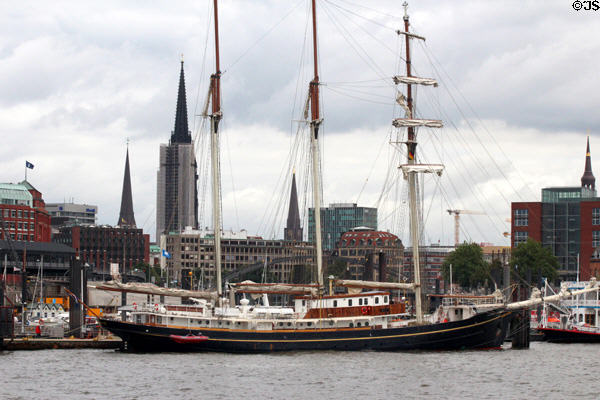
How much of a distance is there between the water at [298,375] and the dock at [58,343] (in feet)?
9.65

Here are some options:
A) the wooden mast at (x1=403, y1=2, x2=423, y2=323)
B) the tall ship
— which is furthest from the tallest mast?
the tall ship

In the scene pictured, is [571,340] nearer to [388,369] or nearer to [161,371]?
[388,369]

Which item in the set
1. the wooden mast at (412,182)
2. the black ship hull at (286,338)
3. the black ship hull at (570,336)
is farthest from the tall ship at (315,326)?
the black ship hull at (570,336)

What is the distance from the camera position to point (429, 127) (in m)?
113

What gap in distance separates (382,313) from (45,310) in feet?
190

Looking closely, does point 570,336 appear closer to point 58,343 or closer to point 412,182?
point 412,182

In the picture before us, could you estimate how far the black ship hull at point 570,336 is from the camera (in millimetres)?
125688

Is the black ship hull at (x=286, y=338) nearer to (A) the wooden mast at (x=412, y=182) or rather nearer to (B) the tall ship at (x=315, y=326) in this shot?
(B) the tall ship at (x=315, y=326)

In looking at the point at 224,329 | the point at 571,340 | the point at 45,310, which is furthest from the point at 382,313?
the point at 45,310

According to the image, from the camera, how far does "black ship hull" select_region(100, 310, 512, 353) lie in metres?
97.4

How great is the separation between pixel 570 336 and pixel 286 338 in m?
44.1

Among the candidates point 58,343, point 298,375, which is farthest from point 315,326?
point 58,343

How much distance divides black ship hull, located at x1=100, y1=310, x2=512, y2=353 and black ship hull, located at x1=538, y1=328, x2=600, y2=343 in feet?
99.3

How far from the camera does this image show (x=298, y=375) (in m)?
79.1
